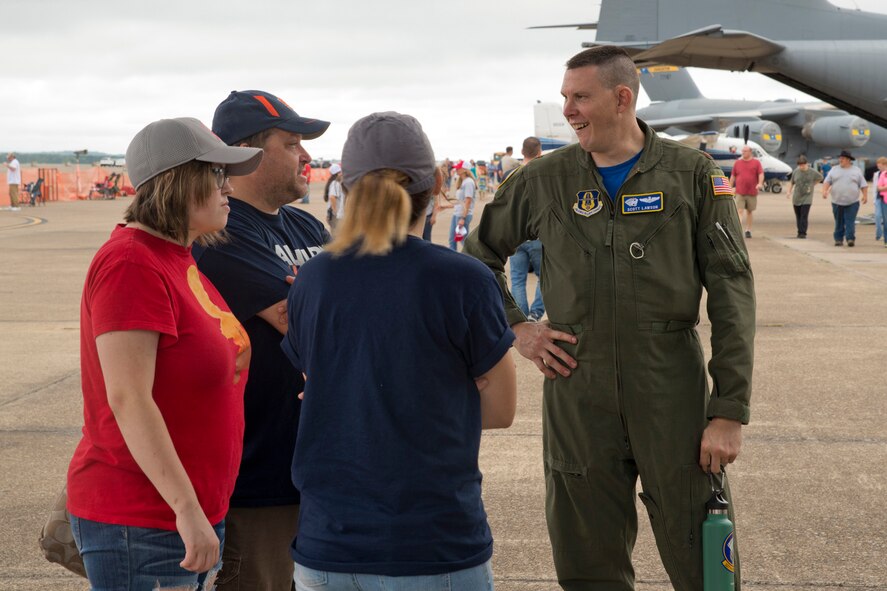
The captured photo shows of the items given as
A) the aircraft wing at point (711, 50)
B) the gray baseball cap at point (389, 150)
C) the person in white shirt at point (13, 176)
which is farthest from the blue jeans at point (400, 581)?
the person in white shirt at point (13, 176)

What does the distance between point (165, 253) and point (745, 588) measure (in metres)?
2.86

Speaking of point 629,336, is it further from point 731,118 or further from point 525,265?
point 731,118

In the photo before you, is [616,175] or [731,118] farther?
[731,118]

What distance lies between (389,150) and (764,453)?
4.40 m

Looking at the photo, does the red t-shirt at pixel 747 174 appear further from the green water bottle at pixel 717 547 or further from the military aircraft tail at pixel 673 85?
the military aircraft tail at pixel 673 85

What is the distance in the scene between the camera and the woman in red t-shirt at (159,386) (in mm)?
2090

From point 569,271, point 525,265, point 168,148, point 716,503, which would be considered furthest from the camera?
point 525,265

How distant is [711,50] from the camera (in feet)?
78.9

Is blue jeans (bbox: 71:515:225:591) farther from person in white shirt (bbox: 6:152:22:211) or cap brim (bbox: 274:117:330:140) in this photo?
person in white shirt (bbox: 6:152:22:211)

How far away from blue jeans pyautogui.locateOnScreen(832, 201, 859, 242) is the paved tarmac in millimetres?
7143

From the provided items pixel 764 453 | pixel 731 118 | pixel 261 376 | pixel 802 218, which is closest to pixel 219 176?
pixel 261 376

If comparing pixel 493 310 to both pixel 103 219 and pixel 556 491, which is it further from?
pixel 103 219

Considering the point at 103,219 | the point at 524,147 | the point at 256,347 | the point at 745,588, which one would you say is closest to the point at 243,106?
Result: the point at 256,347

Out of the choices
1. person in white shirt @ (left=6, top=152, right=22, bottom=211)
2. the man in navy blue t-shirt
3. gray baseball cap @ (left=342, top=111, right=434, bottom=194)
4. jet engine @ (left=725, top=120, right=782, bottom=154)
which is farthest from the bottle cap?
jet engine @ (left=725, top=120, right=782, bottom=154)
